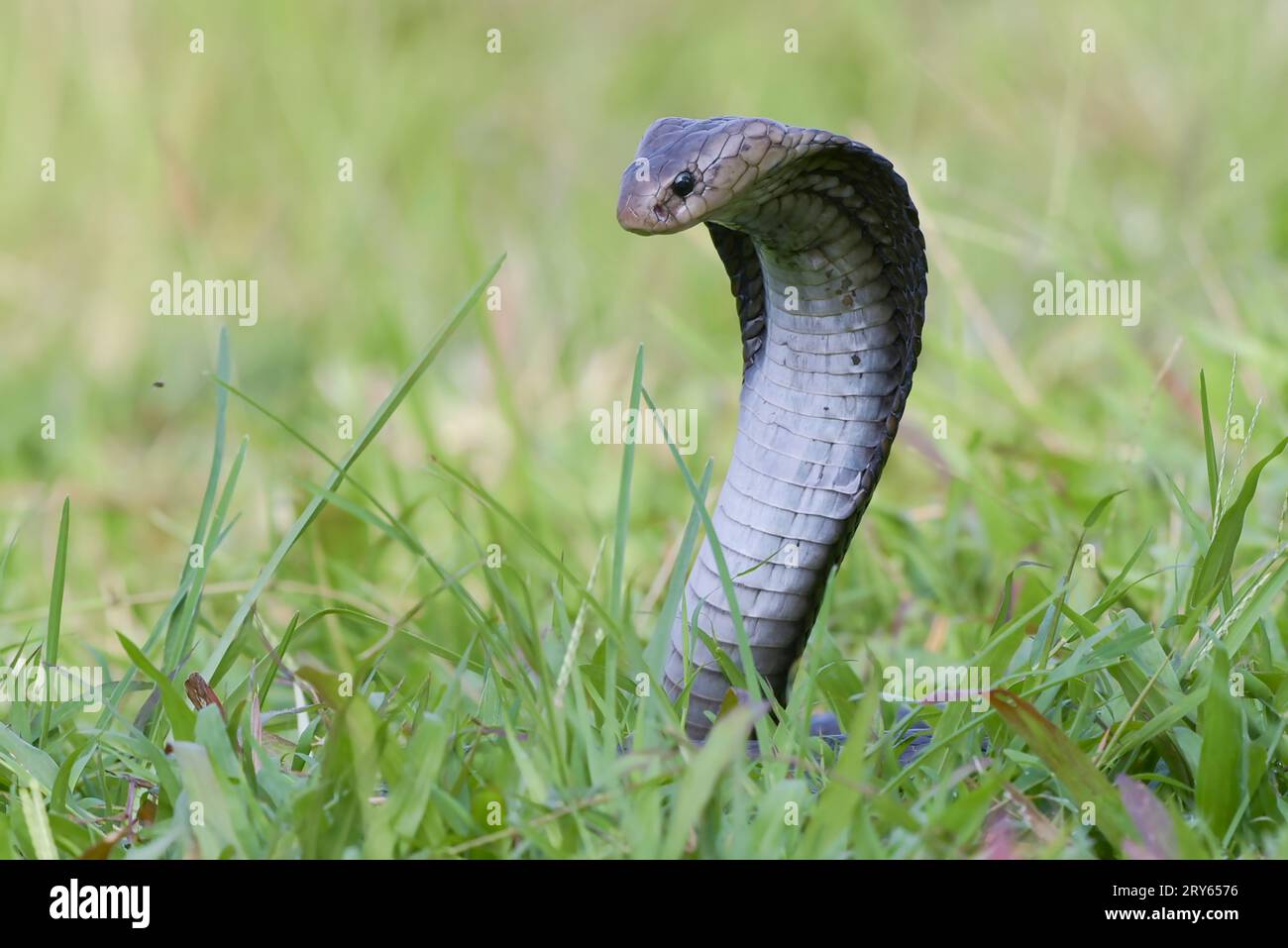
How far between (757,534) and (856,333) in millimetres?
380

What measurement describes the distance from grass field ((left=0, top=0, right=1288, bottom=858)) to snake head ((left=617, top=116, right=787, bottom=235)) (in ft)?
1.22

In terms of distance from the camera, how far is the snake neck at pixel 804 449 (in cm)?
239

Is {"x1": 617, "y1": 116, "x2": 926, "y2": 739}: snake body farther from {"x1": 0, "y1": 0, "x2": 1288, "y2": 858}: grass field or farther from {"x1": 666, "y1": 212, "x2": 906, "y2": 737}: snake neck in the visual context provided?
{"x1": 0, "y1": 0, "x2": 1288, "y2": 858}: grass field

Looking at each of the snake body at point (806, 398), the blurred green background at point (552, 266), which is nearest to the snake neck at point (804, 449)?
the snake body at point (806, 398)

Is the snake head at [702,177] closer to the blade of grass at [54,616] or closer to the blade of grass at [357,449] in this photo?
the blade of grass at [357,449]

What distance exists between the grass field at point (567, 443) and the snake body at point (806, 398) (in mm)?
157

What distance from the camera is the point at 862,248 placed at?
237cm

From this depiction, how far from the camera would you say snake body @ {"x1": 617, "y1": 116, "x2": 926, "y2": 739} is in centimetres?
233

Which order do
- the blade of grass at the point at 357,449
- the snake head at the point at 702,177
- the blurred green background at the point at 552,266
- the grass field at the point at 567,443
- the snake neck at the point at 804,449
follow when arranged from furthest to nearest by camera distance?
the blurred green background at the point at 552,266 → the snake neck at the point at 804,449 → the blade of grass at the point at 357,449 → the snake head at the point at 702,177 → the grass field at the point at 567,443

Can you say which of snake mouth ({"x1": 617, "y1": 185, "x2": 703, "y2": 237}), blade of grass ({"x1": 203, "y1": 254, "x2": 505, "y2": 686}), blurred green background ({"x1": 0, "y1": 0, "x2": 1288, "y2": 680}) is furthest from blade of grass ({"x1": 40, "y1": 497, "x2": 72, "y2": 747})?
snake mouth ({"x1": 617, "y1": 185, "x2": 703, "y2": 237})

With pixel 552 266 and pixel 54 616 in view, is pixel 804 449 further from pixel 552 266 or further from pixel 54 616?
pixel 552 266

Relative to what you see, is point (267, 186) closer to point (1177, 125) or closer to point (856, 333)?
point (1177, 125)

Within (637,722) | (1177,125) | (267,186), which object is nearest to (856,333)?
(637,722)

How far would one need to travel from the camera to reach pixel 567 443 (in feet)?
16.6
